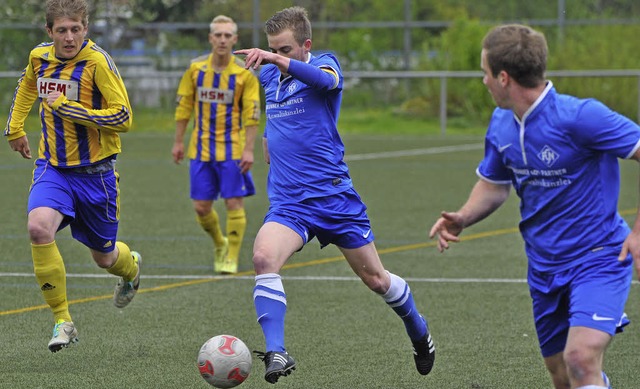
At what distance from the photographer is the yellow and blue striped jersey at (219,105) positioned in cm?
991

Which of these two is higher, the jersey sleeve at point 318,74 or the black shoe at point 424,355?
the jersey sleeve at point 318,74

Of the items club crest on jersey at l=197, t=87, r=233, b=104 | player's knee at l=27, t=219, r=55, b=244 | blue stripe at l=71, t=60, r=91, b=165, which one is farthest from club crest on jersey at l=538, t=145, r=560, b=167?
club crest on jersey at l=197, t=87, r=233, b=104

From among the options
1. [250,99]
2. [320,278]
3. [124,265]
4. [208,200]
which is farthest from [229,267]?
[124,265]

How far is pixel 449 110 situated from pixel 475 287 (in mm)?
17168

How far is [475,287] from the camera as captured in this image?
8930 mm

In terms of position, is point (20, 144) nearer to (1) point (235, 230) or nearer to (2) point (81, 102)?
(2) point (81, 102)

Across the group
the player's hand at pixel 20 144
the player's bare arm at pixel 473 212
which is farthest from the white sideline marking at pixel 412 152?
the player's bare arm at pixel 473 212

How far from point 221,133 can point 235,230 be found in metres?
0.83

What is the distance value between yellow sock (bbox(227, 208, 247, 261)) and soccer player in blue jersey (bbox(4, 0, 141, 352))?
Result: 2645mm

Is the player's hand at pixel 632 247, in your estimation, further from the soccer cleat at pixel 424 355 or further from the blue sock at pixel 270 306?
the soccer cleat at pixel 424 355

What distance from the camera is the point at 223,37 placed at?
32.1ft

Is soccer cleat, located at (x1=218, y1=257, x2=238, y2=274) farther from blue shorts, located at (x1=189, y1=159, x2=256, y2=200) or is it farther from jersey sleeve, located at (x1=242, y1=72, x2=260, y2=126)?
jersey sleeve, located at (x1=242, y1=72, x2=260, y2=126)

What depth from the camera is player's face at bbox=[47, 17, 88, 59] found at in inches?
261

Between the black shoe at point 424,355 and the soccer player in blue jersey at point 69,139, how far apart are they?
6.10 feet
